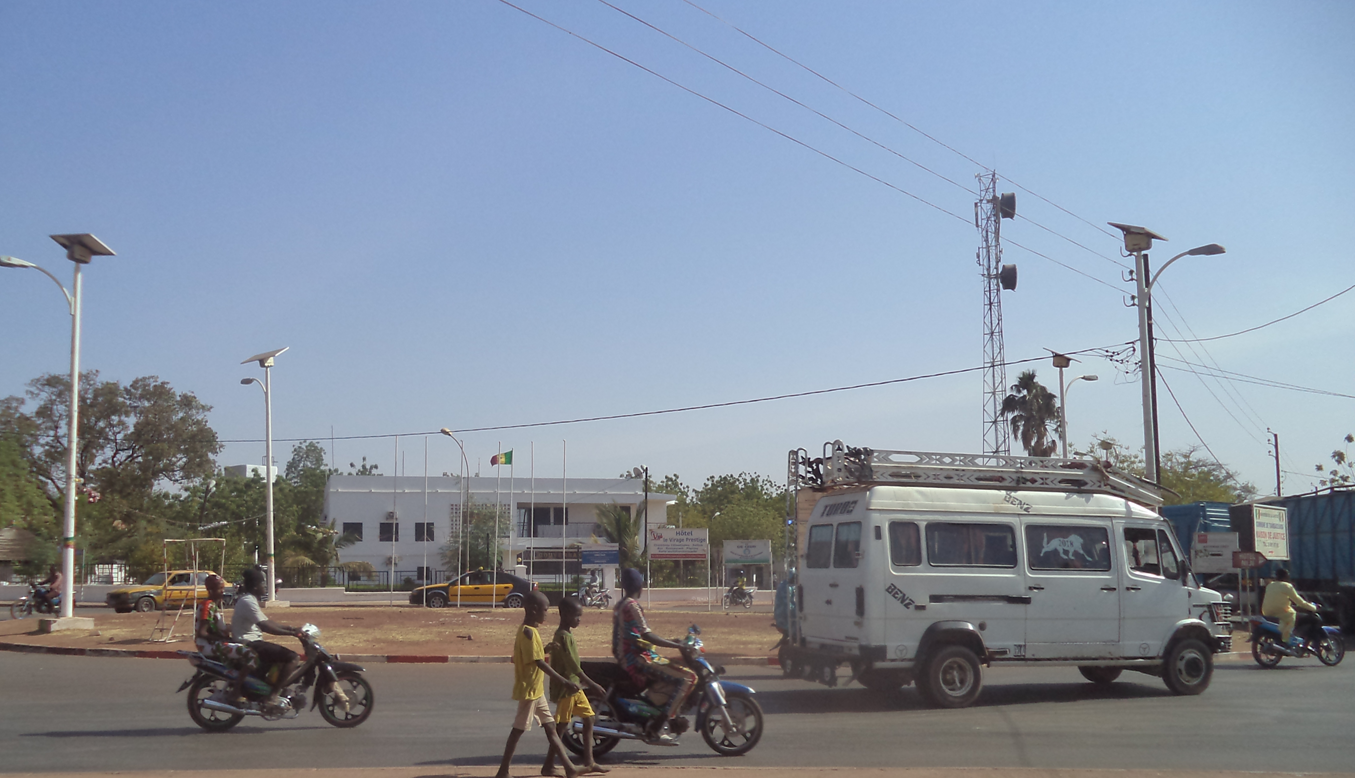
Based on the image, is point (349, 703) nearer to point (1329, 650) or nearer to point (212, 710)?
point (212, 710)

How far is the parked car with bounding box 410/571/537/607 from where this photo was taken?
36.8 meters

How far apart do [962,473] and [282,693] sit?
8.02 meters

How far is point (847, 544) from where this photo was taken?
40.4ft

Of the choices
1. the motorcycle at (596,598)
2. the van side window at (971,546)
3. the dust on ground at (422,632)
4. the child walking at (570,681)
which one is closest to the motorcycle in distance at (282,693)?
the child walking at (570,681)

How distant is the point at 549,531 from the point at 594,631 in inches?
1508

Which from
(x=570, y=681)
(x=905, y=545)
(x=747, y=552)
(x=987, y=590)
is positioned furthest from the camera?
(x=747, y=552)

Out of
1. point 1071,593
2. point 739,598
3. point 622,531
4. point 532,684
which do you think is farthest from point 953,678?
point 622,531

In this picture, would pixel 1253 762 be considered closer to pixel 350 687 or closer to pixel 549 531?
A: pixel 350 687

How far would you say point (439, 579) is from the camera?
58.0m

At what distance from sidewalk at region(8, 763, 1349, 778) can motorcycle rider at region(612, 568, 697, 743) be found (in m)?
0.50

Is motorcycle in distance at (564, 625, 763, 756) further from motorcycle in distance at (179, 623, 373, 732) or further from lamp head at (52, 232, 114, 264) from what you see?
lamp head at (52, 232, 114, 264)

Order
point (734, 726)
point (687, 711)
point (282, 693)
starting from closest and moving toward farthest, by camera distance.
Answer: point (687, 711) → point (734, 726) → point (282, 693)

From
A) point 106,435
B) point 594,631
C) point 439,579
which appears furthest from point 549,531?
point 594,631

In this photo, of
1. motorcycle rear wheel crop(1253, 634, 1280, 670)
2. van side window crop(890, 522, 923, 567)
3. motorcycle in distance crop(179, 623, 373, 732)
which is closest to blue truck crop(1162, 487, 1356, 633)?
motorcycle rear wheel crop(1253, 634, 1280, 670)
